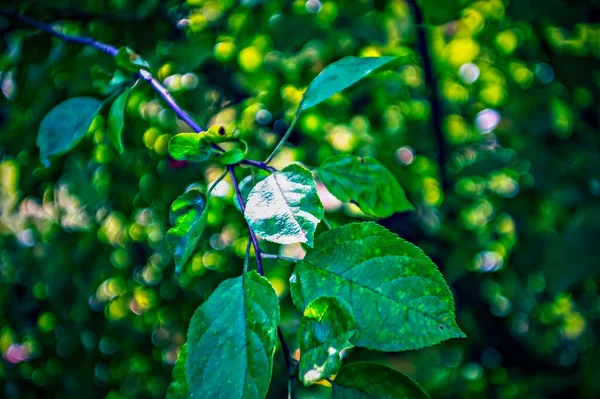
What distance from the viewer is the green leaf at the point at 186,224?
1.26 ft

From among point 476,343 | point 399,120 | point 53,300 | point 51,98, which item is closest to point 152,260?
point 53,300

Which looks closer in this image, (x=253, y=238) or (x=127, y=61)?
(x=253, y=238)

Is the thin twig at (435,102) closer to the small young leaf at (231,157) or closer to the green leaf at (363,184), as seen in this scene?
the green leaf at (363,184)

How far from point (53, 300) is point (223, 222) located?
70 cm

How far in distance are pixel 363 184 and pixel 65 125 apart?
14.1 inches

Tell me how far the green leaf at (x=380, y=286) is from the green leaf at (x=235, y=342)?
0.04 metres

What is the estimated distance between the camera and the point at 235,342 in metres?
0.35

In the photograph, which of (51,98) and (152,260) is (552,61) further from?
(152,260)

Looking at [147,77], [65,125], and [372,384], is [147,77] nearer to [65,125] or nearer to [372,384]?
[65,125]

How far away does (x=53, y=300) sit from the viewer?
1.55 metres

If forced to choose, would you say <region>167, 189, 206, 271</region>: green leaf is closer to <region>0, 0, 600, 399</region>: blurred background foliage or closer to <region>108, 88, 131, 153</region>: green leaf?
<region>108, 88, 131, 153</region>: green leaf

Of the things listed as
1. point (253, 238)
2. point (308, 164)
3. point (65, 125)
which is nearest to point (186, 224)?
point (253, 238)

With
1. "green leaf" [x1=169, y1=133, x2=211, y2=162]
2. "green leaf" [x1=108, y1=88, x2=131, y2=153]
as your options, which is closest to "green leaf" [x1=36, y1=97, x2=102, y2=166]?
"green leaf" [x1=108, y1=88, x2=131, y2=153]

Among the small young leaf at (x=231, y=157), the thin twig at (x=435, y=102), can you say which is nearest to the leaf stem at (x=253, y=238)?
the small young leaf at (x=231, y=157)
